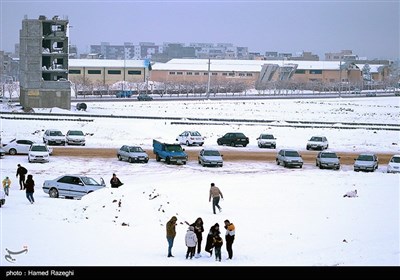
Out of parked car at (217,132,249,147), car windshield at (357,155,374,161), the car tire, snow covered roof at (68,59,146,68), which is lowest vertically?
parked car at (217,132,249,147)

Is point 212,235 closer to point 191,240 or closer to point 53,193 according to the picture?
point 191,240

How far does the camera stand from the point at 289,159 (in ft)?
152

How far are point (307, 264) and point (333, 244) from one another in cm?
283

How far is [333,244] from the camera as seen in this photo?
24578 mm

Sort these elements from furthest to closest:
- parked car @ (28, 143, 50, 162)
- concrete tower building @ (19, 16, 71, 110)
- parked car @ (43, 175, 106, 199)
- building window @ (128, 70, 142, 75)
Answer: building window @ (128, 70, 142, 75) → concrete tower building @ (19, 16, 71, 110) → parked car @ (28, 143, 50, 162) → parked car @ (43, 175, 106, 199)

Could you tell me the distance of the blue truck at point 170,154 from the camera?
46531mm

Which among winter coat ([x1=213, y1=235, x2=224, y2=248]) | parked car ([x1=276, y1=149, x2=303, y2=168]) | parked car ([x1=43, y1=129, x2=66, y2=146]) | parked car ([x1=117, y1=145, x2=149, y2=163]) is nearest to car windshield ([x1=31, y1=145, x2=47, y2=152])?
parked car ([x1=117, y1=145, x2=149, y2=163])

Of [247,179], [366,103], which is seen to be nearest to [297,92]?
[366,103]

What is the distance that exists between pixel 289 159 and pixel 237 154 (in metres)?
7.24

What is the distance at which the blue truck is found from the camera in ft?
153

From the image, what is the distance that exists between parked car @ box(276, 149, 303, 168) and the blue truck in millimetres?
6045

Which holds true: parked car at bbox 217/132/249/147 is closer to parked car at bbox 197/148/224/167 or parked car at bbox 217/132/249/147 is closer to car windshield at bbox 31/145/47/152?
parked car at bbox 197/148/224/167

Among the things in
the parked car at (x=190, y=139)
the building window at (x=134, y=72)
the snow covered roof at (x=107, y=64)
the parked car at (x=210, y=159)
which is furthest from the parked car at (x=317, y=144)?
the building window at (x=134, y=72)
